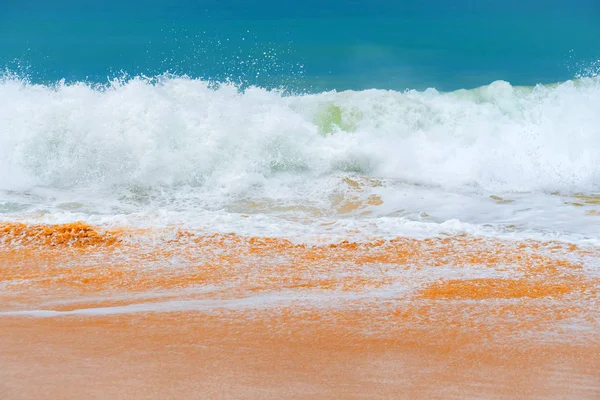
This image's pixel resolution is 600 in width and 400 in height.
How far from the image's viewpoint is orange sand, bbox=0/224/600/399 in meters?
2.54

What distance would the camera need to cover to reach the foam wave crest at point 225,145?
7.99 metres

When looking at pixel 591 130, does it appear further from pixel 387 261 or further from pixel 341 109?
pixel 387 261

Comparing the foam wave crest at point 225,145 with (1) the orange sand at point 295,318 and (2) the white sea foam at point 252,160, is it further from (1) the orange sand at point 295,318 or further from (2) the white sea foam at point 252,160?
(1) the orange sand at point 295,318

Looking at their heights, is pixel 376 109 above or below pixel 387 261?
above

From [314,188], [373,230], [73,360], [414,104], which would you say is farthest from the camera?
[414,104]

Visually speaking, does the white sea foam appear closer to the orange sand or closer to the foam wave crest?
the foam wave crest

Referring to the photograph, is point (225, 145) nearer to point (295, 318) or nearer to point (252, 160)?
point (252, 160)

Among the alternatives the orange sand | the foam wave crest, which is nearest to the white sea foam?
the foam wave crest

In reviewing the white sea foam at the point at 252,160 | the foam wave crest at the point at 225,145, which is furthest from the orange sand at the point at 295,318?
the foam wave crest at the point at 225,145

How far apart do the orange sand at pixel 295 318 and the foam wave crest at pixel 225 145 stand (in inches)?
117

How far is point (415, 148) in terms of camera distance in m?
9.63

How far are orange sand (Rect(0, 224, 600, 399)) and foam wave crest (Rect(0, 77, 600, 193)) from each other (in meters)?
2.96

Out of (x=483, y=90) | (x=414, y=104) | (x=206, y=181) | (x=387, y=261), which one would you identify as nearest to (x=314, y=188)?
(x=206, y=181)

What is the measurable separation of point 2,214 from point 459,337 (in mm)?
4908
